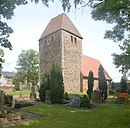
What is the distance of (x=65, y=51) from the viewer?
3503cm

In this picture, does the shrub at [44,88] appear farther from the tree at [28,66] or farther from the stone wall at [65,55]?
the tree at [28,66]

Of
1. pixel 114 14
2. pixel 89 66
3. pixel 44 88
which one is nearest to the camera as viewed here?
pixel 114 14

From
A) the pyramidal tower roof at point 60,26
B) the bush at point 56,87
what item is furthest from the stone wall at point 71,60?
the bush at point 56,87

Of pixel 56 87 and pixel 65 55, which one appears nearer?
pixel 56 87

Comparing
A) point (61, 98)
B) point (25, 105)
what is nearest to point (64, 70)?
point (61, 98)

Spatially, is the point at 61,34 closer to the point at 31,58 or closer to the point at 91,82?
the point at 91,82

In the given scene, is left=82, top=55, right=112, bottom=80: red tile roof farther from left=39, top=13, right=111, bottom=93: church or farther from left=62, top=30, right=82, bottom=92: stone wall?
left=62, top=30, right=82, bottom=92: stone wall

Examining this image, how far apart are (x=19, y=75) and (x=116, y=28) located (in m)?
47.2

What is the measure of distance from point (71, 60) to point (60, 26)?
5.81 metres

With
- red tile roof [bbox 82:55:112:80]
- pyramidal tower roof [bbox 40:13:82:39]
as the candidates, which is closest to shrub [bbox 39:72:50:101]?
pyramidal tower roof [bbox 40:13:82:39]

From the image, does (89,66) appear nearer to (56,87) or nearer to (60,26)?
(60,26)

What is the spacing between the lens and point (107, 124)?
1066 centimetres

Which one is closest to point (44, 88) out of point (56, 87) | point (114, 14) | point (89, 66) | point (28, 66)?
point (56, 87)

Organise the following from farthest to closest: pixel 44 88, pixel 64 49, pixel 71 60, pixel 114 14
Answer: pixel 71 60 < pixel 64 49 < pixel 44 88 < pixel 114 14
